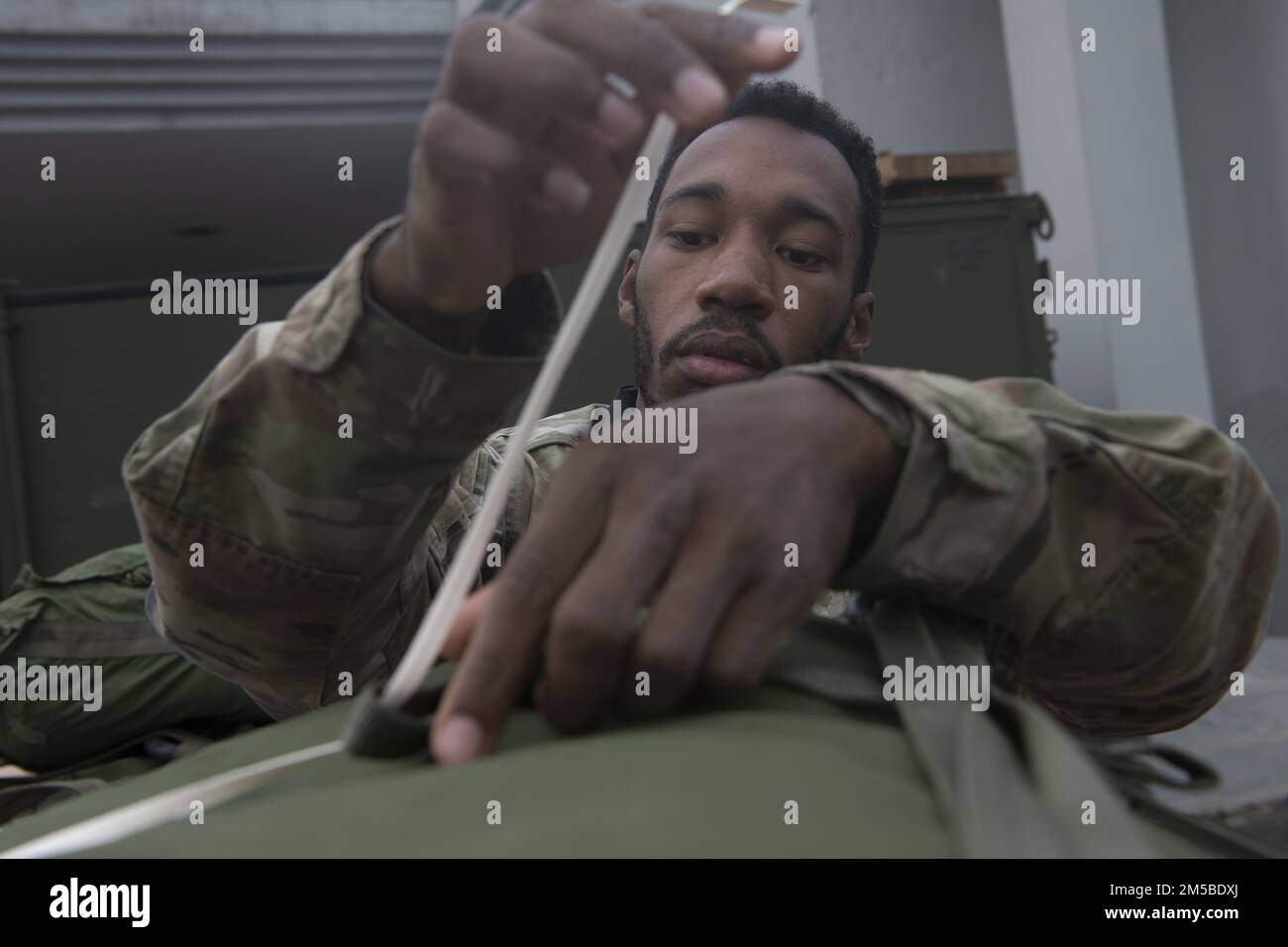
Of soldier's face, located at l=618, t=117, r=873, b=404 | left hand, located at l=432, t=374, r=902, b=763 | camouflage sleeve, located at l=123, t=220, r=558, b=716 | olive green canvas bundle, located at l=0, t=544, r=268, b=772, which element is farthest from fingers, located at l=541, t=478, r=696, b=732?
olive green canvas bundle, located at l=0, t=544, r=268, b=772

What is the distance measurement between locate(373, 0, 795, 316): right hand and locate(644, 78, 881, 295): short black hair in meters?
0.90

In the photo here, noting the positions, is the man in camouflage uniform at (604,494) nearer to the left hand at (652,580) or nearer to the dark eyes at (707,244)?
the left hand at (652,580)

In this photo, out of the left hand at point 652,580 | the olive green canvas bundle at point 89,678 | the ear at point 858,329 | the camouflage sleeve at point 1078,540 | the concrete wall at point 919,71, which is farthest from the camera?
the concrete wall at point 919,71

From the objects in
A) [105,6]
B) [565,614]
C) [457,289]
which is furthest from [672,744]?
[105,6]

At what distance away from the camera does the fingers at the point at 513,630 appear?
0.55 m

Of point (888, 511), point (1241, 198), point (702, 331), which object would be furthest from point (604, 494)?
point (1241, 198)

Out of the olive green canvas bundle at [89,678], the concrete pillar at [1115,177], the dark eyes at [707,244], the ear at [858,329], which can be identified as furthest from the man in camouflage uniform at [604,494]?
the concrete pillar at [1115,177]

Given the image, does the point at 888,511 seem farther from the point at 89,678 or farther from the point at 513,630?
the point at 89,678

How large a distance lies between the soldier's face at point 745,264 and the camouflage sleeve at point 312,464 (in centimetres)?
50

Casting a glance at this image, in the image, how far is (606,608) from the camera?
54 centimetres

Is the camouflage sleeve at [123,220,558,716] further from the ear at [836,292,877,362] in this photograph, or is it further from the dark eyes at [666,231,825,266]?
the ear at [836,292,877,362]

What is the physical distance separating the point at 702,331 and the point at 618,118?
2.42 ft

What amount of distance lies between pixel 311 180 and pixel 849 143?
410cm

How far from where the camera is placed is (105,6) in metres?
4.01
